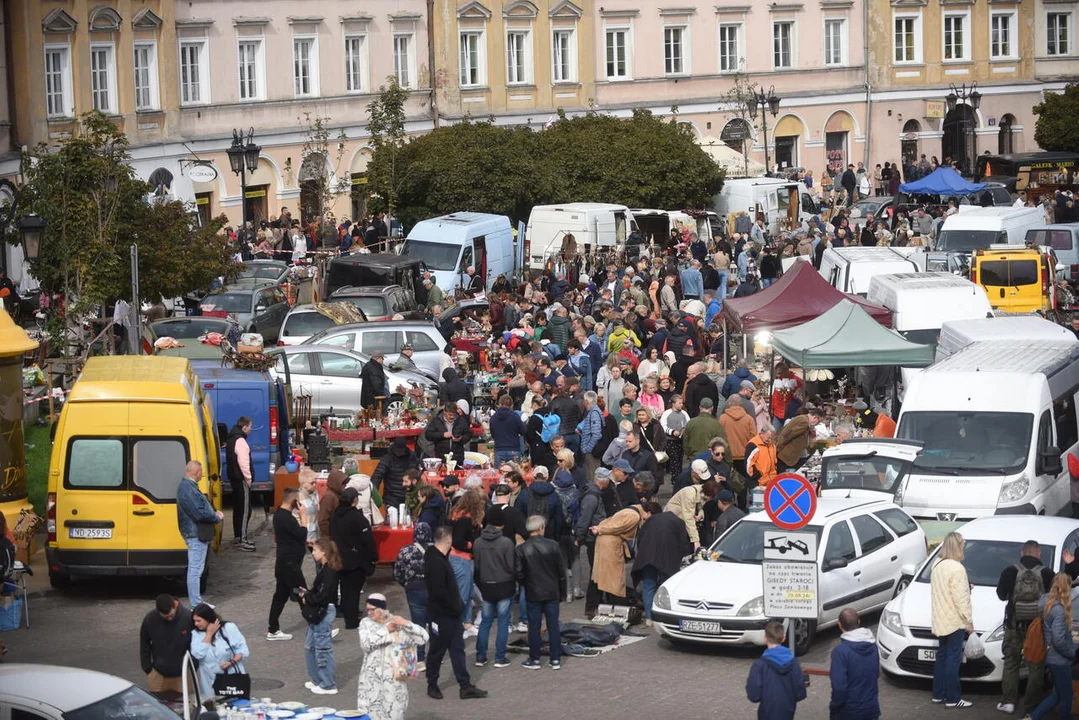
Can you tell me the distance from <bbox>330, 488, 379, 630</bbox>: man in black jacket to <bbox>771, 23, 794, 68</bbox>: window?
50.3 m

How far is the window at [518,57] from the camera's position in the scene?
59.5 metres

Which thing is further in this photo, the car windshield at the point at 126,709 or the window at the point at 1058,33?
the window at the point at 1058,33

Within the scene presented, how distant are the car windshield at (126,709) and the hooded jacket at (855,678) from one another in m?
5.12

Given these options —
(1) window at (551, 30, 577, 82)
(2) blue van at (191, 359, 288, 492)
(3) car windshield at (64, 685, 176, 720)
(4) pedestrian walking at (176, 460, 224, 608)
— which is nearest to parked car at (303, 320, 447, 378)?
(2) blue van at (191, 359, 288, 492)

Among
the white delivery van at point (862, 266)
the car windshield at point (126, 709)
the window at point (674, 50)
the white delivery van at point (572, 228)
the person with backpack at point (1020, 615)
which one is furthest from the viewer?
the window at point (674, 50)

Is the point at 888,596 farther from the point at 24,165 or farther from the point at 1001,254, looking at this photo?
the point at 1001,254

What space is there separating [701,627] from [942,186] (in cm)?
3639

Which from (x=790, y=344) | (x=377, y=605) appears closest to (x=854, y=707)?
(x=377, y=605)

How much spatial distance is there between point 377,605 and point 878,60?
55961 millimetres

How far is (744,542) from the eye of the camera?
1809 centimetres

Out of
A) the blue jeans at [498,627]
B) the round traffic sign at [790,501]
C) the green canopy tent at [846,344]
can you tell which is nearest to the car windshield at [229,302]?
the green canopy tent at [846,344]

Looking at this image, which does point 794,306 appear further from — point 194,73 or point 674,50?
point 674,50

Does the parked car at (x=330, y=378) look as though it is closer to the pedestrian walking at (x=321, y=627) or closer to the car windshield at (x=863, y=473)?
the car windshield at (x=863, y=473)

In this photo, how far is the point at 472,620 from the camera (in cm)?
1881
